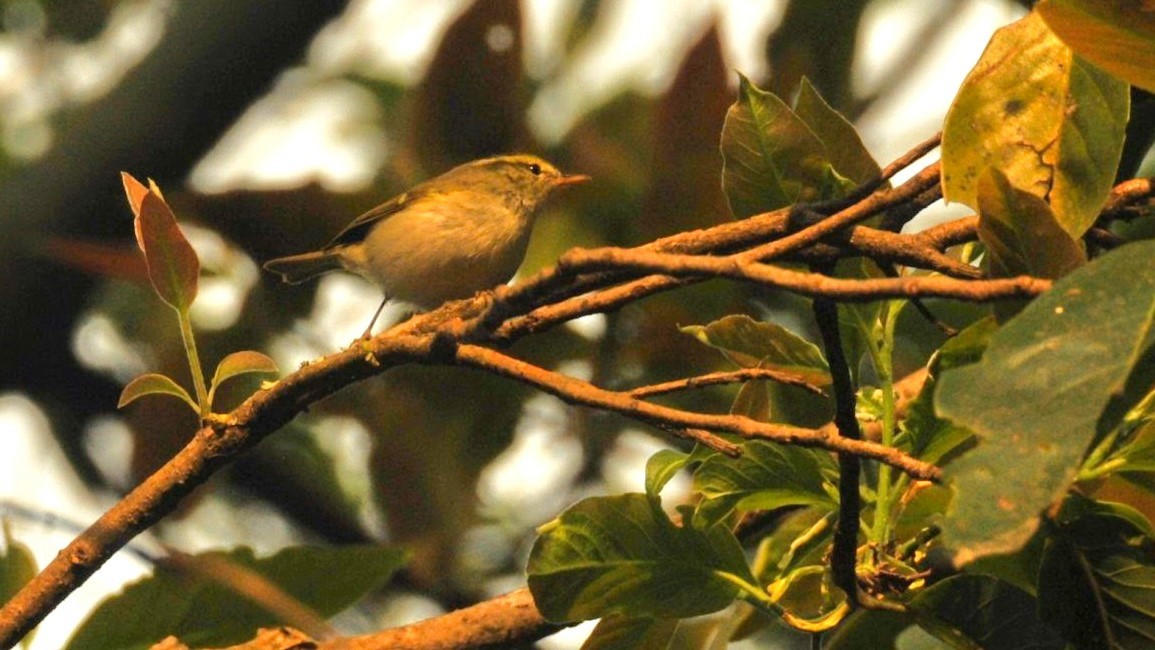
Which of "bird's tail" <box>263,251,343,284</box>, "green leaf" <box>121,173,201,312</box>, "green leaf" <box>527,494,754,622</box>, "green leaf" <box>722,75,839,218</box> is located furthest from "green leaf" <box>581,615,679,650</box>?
"bird's tail" <box>263,251,343,284</box>

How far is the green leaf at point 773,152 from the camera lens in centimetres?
131

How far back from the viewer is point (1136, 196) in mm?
1265

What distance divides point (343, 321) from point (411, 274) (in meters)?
0.59

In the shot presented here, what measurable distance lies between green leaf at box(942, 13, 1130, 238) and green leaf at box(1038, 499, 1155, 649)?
0.81 feet

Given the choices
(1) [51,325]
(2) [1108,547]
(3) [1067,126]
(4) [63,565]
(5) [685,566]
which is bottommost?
(2) [1108,547]

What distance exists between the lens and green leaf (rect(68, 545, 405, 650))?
184cm

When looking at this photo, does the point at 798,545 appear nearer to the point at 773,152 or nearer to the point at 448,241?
the point at 773,152

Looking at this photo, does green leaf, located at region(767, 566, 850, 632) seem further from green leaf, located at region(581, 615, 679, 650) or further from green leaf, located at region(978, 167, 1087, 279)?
green leaf, located at region(978, 167, 1087, 279)

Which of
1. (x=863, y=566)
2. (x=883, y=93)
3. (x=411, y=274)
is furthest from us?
(x=411, y=274)

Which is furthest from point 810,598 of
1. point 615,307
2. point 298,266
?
point 298,266

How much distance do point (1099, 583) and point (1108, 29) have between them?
45cm

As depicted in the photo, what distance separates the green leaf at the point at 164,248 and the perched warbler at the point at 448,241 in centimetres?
220

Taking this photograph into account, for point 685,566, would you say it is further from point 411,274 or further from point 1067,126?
point 411,274

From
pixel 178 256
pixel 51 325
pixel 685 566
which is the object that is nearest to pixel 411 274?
pixel 51 325
